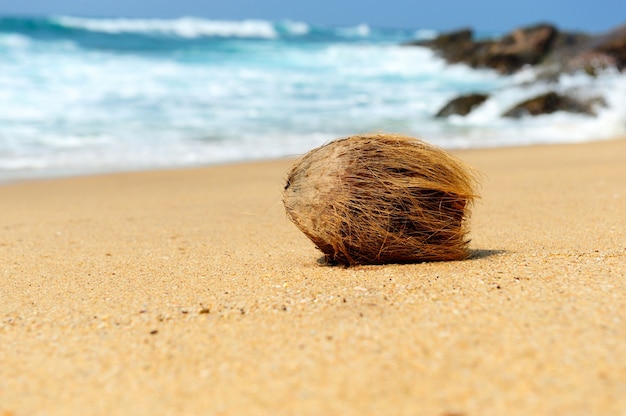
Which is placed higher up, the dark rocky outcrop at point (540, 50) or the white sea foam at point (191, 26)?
the white sea foam at point (191, 26)

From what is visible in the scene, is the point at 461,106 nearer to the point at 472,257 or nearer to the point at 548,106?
the point at 548,106

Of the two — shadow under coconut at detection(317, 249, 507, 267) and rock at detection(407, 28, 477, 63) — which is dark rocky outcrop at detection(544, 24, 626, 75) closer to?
rock at detection(407, 28, 477, 63)

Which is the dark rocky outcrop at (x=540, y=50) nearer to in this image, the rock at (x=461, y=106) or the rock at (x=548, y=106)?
the rock at (x=548, y=106)

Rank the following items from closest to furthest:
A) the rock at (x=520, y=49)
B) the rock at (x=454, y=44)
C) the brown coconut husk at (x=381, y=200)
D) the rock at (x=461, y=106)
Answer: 1. the brown coconut husk at (x=381, y=200)
2. the rock at (x=461, y=106)
3. the rock at (x=520, y=49)
4. the rock at (x=454, y=44)

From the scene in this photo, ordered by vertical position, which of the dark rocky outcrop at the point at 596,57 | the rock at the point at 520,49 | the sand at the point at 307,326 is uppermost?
the rock at the point at 520,49

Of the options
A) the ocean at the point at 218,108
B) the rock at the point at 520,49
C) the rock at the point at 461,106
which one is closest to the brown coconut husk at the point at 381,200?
the ocean at the point at 218,108

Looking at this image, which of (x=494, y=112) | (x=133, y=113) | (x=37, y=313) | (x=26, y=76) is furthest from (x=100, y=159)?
(x=26, y=76)

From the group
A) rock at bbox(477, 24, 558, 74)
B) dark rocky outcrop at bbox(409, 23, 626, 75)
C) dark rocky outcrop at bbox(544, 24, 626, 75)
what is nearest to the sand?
dark rocky outcrop at bbox(544, 24, 626, 75)

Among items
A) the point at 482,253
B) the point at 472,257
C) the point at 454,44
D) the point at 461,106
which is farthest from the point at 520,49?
the point at 472,257
